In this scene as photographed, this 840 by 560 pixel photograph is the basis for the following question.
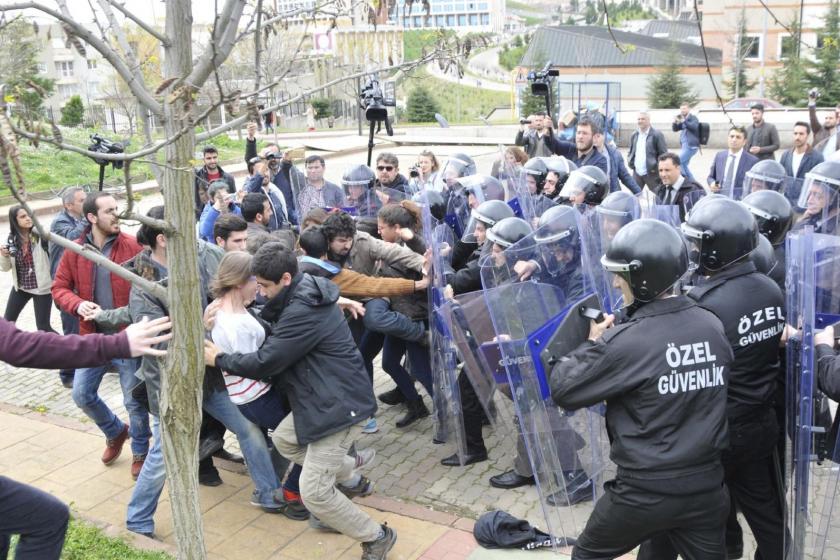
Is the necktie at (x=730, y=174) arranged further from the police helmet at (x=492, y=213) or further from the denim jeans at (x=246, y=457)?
the denim jeans at (x=246, y=457)

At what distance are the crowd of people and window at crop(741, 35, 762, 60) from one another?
38723mm

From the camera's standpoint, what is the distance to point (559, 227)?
4805 millimetres

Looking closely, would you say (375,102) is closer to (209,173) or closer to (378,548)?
(209,173)

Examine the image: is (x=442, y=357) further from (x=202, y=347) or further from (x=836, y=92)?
(x=836, y=92)

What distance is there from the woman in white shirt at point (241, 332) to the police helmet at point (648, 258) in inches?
81.9

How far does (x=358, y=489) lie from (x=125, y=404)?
1723mm

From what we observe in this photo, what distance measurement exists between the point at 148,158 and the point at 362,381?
1813mm

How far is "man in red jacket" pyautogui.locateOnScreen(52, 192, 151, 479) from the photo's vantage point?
5.53 metres

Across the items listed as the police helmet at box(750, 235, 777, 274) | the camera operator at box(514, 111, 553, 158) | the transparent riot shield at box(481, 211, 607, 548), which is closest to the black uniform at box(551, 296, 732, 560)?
the transparent riot shield at box(481, 211, 607, 548)

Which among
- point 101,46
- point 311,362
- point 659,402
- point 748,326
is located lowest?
point 311,362

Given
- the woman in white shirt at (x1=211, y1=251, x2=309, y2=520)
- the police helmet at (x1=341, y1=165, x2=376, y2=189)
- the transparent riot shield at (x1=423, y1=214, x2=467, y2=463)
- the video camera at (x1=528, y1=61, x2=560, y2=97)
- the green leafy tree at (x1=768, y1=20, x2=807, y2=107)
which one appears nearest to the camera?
the woman in white shirt at (x1=211, y1=251, x2=309, y2=520)

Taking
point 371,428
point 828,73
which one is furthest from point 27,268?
point 828,73

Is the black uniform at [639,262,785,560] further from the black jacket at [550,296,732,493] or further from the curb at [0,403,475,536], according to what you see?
the curb at [0,403,475,536]

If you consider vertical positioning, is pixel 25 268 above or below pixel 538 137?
below
